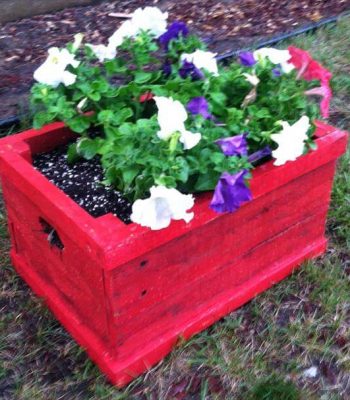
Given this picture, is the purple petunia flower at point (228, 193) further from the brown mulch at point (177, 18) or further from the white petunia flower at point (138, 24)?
the brown mulch at point (177, 18)

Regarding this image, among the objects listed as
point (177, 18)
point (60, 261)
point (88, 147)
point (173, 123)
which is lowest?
point (177, 18)

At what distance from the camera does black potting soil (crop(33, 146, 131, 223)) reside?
6.34 feet

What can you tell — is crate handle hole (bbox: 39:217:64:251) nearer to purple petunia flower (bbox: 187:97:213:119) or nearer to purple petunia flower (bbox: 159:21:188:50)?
purple petunia flower (bbox: 187:97:213:119)

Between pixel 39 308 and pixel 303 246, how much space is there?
883 millimetres

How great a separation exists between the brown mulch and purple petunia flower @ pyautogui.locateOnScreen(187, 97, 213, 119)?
1772 mm

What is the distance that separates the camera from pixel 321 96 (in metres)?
2.14

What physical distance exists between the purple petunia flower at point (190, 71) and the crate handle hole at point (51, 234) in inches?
23.5

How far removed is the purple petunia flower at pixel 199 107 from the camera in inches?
73.4

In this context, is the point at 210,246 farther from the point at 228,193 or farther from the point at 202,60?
the point at 202,60

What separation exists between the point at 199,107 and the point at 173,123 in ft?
0.74

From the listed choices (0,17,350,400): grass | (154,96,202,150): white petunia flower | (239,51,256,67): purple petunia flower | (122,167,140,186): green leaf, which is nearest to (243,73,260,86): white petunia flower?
(239,51,256,67): purple petunia flower

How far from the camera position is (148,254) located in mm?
1770

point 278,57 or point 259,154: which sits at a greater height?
point 278,57

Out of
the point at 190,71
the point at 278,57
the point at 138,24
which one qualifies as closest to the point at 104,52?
the point at 138,24
